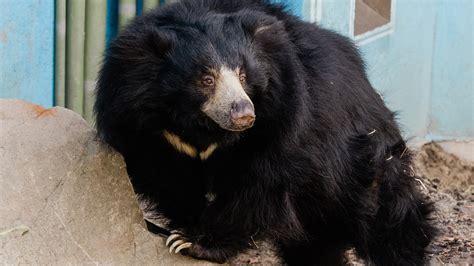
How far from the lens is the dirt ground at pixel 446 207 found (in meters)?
5.48

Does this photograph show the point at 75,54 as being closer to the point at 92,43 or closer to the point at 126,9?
the point at 92,43

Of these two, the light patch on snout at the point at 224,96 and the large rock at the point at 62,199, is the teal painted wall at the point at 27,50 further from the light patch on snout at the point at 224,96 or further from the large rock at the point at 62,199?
the light patch on snout at the point at 224,96

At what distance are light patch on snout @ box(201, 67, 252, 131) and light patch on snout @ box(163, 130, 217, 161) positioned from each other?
0.30 meters

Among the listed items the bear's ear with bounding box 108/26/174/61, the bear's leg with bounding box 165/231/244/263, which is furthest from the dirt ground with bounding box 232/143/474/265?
Result: the bear's ear with bounding box 108/26/174/61

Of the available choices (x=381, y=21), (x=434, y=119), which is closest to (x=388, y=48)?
(x=381, y=21)

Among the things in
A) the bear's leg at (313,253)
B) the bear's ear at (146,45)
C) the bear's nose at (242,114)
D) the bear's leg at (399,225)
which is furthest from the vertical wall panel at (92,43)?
the bear's nose at (242,114)

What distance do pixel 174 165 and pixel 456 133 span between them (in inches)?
128

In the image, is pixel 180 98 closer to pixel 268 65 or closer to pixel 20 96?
pixel 268 65

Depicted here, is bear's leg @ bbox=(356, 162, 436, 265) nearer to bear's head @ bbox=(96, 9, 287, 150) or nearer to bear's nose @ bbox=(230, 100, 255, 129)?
bear's head @ bbox=(96, 9, 287, 150)

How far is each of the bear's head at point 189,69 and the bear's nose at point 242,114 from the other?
3.2 inches

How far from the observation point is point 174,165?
4414mm

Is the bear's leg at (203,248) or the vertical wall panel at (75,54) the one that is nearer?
the bear's leg at (203,248)

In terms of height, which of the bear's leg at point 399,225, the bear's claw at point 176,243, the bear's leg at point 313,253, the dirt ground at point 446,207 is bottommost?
the dirt ground at point 446,207

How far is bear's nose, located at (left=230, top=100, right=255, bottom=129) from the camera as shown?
383cm
